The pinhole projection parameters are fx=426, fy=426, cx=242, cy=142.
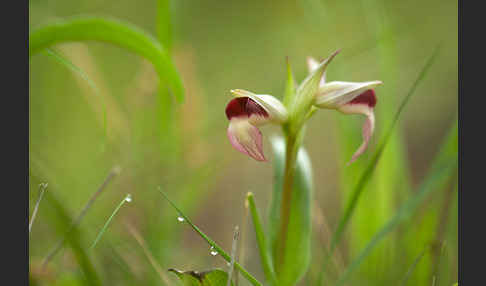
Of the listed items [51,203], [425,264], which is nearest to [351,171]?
[425,264]

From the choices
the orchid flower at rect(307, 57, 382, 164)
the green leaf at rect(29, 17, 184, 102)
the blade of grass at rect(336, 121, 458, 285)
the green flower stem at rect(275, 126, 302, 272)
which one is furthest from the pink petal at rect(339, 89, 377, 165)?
the green leaf at rect(29, 17, 184, 102)

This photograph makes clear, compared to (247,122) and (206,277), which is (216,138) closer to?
(247,122)

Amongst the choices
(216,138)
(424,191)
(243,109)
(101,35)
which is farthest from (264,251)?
(216,138)

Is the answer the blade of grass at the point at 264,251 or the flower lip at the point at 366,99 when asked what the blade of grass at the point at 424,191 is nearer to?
the blade of grass at the point at 264,251

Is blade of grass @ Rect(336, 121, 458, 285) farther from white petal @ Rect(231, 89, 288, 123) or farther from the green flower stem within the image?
white petal @ Rect(231, 89, 288, 123)

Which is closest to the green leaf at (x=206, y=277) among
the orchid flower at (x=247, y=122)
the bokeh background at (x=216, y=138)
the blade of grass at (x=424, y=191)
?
the bokeh background at (x=216, y=138)

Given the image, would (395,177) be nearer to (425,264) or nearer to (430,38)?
(425,264)
